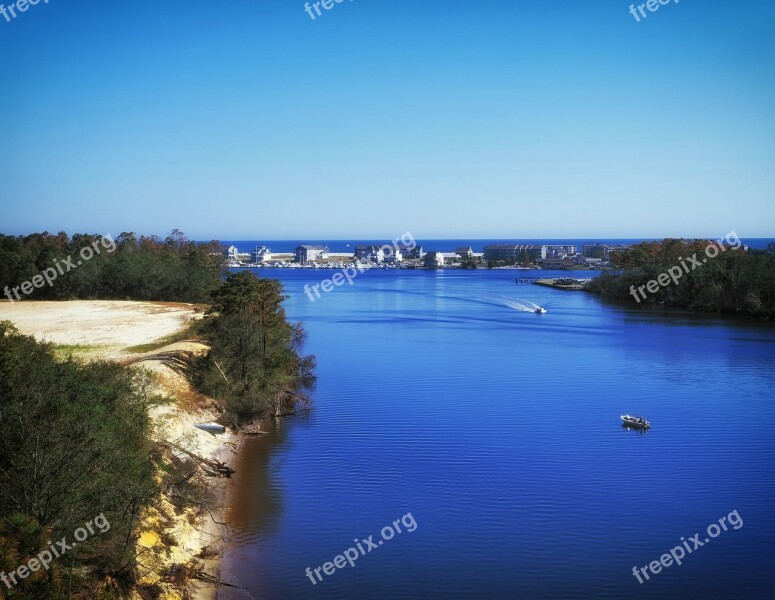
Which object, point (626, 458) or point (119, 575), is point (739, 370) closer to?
point (626, 458)

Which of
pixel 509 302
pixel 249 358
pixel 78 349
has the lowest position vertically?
pixel 509 302

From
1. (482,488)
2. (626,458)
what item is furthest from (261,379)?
(626,458)

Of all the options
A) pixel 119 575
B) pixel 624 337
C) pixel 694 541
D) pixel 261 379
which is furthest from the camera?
pixel 624 337

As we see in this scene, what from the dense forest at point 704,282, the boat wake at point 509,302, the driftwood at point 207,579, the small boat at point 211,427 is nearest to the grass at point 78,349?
the small boat at point 211,427

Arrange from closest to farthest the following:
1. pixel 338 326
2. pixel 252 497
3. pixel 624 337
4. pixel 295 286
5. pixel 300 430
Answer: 1. pixel 252 497
2. pixel 300 430
3. pixel 624 337
4. pixel 338 326
5. pixel 295 286

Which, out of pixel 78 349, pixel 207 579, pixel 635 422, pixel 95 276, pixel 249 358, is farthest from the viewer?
pixel 95 276

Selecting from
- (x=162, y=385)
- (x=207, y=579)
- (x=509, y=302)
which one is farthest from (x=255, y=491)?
(x=509, y=302)

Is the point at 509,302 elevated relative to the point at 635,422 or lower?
lower

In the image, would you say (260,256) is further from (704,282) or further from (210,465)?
(210,465)
